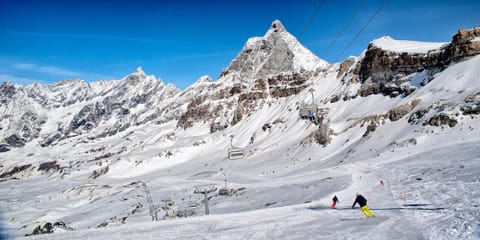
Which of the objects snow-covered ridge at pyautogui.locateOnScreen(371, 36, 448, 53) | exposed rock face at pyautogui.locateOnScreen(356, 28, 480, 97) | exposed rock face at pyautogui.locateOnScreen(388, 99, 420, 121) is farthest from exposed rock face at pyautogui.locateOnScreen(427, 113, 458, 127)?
snow-covered ridge at pyautogui.locateOnScreen(371, 36, 448, 53)

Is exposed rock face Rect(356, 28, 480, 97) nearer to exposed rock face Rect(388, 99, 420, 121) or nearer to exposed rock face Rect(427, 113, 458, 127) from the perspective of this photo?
exposed rock face Rect(388, 99, 420, 121)

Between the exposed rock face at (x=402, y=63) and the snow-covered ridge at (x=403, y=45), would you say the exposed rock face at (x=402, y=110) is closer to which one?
the exposed rock face at (x=402, y=63)

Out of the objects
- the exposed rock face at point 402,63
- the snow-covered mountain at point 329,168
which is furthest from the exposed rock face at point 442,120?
the exposed rock face at point 402,63

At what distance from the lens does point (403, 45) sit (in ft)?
376

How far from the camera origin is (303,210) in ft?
90.0

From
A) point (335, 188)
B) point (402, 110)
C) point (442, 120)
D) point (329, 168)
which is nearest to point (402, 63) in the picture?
point (402, 110)

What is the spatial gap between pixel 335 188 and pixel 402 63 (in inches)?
3005

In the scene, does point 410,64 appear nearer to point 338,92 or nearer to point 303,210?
point 338,92

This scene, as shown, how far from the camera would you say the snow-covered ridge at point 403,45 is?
10157cm

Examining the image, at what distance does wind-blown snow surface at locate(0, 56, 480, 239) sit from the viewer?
2005 centimetres

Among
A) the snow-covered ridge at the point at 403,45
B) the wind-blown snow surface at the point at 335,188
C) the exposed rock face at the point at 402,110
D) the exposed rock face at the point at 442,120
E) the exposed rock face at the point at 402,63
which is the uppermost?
the snow-covered ridge at the point at 403,45

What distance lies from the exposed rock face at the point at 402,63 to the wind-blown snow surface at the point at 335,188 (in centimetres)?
369

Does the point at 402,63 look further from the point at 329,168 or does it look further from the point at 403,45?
the point at 329,168

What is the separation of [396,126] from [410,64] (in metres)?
35.6
